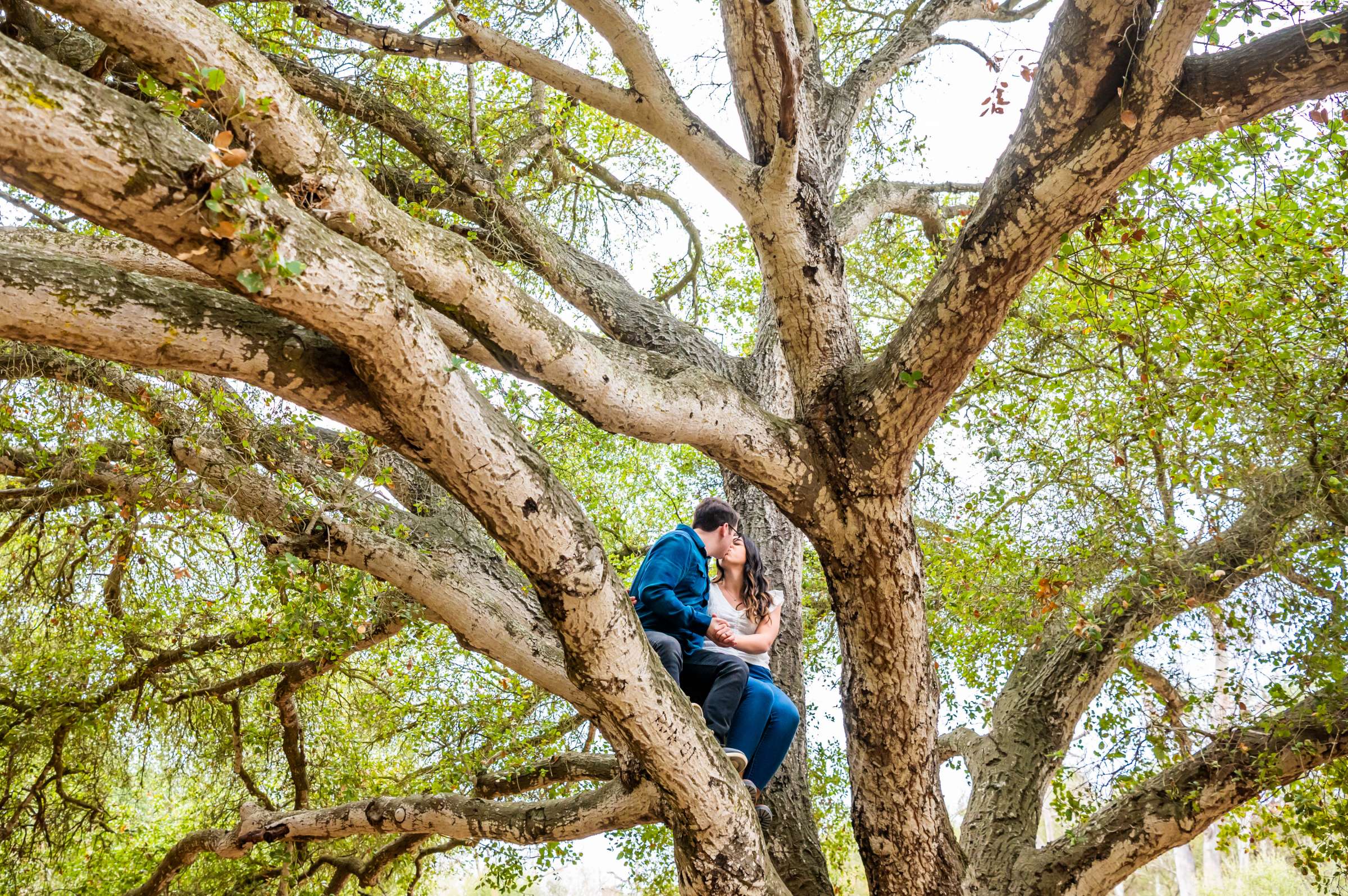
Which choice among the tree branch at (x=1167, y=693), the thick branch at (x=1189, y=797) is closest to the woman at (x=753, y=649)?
the thick branch at (x=1189, y=797)

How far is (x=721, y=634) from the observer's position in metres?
4.30

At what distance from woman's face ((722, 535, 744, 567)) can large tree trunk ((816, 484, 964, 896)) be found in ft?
1.49

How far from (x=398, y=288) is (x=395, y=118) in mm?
3416

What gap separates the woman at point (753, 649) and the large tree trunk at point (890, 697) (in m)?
0.32

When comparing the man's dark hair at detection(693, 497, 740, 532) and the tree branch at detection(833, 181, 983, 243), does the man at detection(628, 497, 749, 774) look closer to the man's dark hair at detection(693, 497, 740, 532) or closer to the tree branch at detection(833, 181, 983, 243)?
the man's dark hair at detection(693, 497, 740, 532)

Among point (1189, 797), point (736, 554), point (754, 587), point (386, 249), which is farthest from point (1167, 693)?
point (386, 249)

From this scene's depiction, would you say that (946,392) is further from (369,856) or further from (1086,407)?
(369,856)

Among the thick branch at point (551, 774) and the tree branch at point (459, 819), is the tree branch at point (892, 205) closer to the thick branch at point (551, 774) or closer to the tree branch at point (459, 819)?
the thick branch at point (551, 774)

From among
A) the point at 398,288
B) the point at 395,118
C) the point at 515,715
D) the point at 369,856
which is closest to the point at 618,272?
the point at 395,118

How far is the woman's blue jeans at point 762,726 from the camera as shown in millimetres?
4230

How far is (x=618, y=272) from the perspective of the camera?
6.12 meters

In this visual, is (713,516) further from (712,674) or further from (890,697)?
(890,697)

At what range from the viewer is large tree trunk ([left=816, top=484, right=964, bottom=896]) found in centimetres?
405

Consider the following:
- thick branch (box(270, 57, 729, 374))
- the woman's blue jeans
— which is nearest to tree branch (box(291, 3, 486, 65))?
thick branch (box(270, 57, 729, 374))
